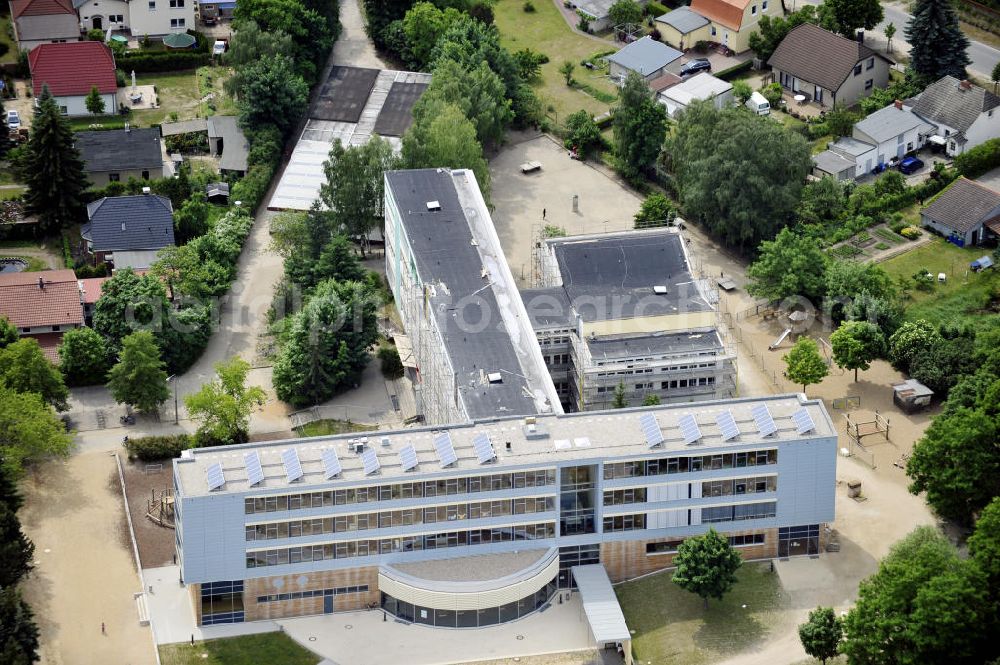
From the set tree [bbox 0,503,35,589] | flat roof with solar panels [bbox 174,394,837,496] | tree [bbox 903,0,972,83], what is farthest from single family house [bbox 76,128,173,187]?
tree [bbox 903,0,972,83]

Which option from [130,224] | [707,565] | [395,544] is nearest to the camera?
[707,565]

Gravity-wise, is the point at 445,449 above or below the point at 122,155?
above

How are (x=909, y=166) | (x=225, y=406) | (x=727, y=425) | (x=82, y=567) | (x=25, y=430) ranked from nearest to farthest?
(x=727, y=425)
(x=82, y=567)
(x=25, y=430)
(x=225, y=406)
(x=909, y=166)

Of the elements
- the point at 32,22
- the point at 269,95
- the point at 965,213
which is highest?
the point at 32,22

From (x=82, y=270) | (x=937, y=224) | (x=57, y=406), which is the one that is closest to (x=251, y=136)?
(x=82, y=270)

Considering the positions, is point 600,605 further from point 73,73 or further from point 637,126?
point 73,73

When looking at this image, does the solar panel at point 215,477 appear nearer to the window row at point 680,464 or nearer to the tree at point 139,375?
the tree at point 139,375

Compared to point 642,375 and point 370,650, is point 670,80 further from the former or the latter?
point 370,650

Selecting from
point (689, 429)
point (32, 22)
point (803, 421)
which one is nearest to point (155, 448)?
point (689, 429)
